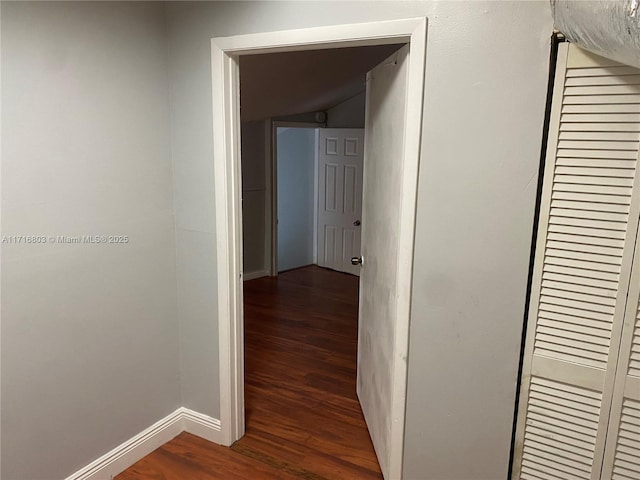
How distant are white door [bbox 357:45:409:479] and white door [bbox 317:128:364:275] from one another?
3125 millimetres

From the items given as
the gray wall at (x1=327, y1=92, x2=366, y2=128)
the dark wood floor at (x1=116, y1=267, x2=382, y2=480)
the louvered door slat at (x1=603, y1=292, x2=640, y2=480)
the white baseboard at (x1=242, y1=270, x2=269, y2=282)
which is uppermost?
the gray wall at (x1=327, y1=92, x2=366, y2=128)

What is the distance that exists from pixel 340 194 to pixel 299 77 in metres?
2.20

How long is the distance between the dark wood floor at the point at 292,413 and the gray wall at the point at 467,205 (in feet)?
1.92

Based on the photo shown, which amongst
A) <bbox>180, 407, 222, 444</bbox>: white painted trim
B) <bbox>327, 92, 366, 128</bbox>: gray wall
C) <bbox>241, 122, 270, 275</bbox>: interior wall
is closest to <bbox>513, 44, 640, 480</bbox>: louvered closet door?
<bbox>180, 407, 222, 444</bbox>: white painted trim

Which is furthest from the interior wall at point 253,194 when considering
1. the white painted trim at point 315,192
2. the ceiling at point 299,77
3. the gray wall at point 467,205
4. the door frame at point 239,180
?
the gray wall at point 467,205

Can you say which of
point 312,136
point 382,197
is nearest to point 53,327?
point 382,197

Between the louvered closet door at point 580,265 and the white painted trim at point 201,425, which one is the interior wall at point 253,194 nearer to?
the white painted trim at point 201,425

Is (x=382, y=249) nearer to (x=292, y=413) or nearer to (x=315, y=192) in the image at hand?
(x=292, y=413)

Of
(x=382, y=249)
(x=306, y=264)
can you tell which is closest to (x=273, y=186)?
(x=306, y=264)

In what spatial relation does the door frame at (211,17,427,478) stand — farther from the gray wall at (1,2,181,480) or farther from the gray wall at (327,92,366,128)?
the gray wall at (327,92,366,128)

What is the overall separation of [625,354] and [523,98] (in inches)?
36.6

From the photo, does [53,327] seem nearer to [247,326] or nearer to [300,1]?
[300,1]

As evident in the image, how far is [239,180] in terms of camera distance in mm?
2287

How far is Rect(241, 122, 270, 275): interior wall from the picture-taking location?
5422 mm
